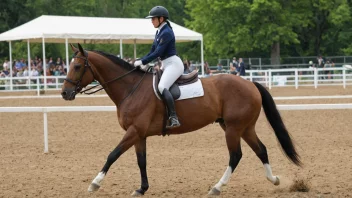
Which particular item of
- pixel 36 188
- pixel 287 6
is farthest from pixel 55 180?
pixel 287 6

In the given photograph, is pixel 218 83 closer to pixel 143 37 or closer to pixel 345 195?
pixel 345 195

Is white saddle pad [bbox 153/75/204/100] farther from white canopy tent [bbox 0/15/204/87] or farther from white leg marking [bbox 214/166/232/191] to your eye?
white canopy tent [bbox 0/15/204/87]

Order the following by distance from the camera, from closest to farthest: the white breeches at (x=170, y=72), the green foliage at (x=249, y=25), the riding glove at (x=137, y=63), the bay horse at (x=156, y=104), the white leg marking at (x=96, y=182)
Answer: the white leg marking at (x=96, y=182), the bay horse at (x=156, y=104), the white breeches at (x=170, y=72), the riding glove at (x=137, y=63), the green foliage at (x=249, y=25)

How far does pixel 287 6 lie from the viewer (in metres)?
53.2

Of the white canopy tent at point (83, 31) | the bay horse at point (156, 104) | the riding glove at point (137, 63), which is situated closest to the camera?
the bay horse at point (156, 104)

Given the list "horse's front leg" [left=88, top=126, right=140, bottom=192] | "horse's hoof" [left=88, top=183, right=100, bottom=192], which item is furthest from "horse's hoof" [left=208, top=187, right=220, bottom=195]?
"horse's hoof" [left=88, top=183, right=100, bottom=192]

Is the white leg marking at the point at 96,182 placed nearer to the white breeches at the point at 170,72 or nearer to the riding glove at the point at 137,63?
the white breeches at the point at 170,72

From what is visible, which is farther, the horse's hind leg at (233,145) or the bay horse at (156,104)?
the horse's hind leg at (233,145)

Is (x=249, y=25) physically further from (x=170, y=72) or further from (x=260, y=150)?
(x=170, y=72)

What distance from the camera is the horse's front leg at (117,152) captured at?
28.3 feet

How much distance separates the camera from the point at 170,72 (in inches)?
362

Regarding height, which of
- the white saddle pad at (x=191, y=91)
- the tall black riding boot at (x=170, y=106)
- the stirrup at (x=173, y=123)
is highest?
the white saddle pad at (x=191, y=91)

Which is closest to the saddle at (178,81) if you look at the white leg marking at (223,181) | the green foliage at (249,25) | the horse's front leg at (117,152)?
Answer: the horse's front leg at (117,152)

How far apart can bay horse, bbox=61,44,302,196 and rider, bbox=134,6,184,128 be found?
0.17m
